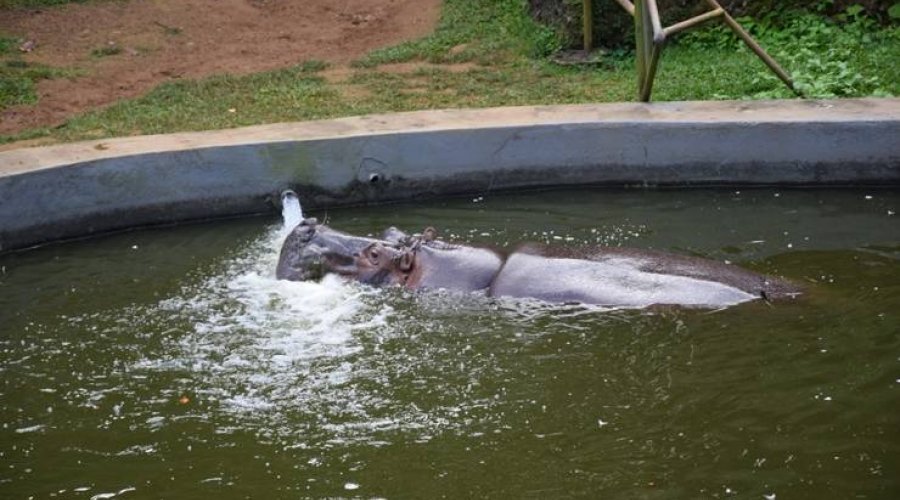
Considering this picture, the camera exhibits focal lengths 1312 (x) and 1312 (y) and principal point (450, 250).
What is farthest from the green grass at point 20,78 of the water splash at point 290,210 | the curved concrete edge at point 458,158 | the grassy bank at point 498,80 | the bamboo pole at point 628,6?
the bamboo pole at point 628,6

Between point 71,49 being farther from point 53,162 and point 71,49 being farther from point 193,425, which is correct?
point 193,425

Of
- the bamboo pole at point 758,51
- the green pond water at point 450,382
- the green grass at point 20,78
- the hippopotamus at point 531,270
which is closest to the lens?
the green pond water at point 450,382

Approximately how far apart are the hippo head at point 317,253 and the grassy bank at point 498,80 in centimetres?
308

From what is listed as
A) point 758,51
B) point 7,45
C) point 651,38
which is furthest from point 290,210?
point 7,45

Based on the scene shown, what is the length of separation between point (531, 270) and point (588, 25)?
18.5ft

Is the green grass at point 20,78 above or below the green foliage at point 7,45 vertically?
below

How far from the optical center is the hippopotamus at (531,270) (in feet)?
24.5

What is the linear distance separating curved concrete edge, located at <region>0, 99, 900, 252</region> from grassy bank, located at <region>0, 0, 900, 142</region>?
1058mm

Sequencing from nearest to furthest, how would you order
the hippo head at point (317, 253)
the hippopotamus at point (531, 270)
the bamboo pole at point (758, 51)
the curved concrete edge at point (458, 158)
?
the hippopotamus at point (531, 270), the hippo head at point (317, 253), the curved concrete edge at point (458, 158), the bamboo pole at point (758, 51)

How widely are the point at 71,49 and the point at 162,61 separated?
120 cm

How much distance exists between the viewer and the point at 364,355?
23.4 feet

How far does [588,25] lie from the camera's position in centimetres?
1285

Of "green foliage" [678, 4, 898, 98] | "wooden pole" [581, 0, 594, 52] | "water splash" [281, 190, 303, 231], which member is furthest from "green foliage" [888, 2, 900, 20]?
"water splash" [281, 190, 303, 231]

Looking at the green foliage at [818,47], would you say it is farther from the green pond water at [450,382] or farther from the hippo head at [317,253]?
the hippo head at [317,253]
